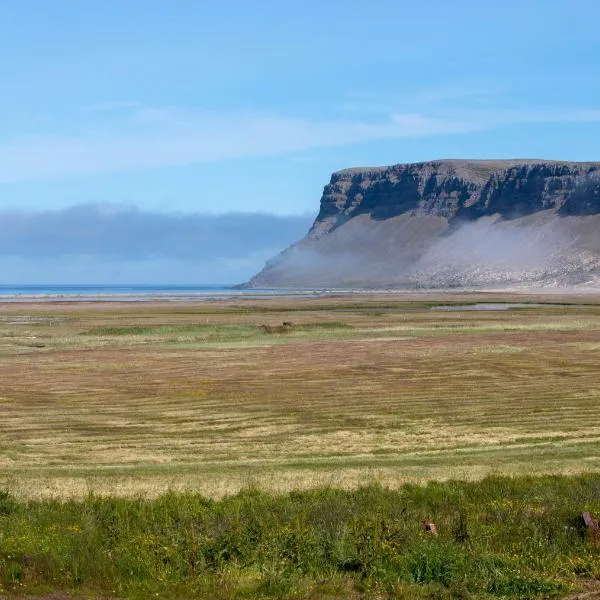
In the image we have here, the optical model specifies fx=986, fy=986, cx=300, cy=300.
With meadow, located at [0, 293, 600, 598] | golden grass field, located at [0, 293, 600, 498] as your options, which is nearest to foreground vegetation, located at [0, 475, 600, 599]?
meadow, located at [0, 293, 600, 598]

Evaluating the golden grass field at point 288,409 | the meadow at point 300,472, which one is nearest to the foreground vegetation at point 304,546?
the meadow at point 300,472

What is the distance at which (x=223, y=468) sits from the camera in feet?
87.7

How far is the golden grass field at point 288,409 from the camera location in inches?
1033

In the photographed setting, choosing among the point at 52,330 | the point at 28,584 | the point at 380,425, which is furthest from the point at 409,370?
the point at 52,330

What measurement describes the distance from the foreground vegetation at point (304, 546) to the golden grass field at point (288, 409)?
2.82 metres

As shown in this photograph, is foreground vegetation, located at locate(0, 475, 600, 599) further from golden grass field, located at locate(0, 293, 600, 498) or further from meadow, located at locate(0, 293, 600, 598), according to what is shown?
golden grass field, located at locate(0, 293, 600, 498)

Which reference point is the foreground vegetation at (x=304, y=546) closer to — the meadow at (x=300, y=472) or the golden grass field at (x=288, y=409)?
the meadow at (x=300, y=472)

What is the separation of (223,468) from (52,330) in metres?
64.2

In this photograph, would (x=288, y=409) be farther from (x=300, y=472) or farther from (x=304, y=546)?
(x=304, y=546)

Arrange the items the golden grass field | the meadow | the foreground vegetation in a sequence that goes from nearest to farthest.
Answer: the foreground vegetation → the meadow → the golden grass field

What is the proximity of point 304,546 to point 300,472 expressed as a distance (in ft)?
26.5

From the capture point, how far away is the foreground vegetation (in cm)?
1592

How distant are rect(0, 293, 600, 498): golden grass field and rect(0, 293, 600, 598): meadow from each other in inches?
5.8

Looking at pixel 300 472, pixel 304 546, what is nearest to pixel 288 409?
pixel 300 472
